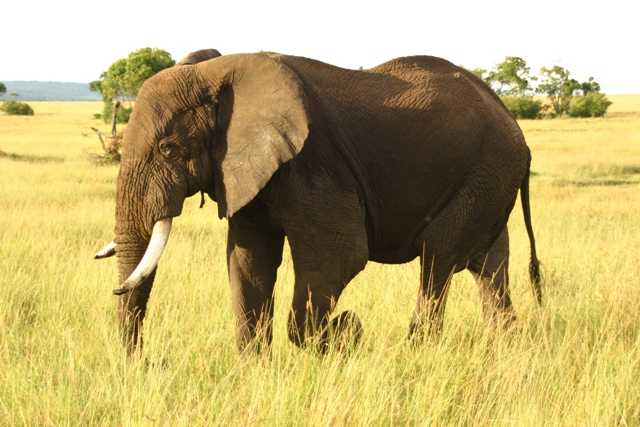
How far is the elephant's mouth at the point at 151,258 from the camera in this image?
13.4ft

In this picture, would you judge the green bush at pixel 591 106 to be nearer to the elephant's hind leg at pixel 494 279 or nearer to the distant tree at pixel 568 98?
the distant tree at pixel 568 98

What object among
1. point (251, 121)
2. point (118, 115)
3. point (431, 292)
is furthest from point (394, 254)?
point (118, 115)

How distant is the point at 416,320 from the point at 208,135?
1.71 m

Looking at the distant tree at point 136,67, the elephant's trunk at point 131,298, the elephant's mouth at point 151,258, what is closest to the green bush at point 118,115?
the distant tree at point 136,67

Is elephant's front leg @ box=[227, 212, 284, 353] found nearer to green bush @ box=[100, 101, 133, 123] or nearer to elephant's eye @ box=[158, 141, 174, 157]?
elephant's eye @ box=[158, 141, 174, 157]

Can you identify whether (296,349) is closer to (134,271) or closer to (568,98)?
(134,271)

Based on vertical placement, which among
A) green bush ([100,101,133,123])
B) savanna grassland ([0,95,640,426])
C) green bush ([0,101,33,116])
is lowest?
green bush ([0,101,33,116])

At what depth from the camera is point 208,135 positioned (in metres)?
4.32

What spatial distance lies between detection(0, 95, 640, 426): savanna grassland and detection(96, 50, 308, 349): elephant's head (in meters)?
0.64

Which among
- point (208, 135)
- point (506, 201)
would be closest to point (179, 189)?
point (208, 135)

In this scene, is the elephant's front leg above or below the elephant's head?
below

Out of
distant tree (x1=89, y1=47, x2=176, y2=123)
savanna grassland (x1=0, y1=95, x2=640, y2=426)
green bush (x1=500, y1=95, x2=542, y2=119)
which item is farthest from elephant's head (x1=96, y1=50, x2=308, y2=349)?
green bush (x1=500, y1=95, x2=542, y2=119)

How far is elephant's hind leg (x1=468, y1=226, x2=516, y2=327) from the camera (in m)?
5.56

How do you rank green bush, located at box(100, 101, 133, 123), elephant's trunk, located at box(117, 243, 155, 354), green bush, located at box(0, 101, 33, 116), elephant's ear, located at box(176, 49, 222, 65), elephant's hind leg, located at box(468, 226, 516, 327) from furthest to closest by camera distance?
green bush, located at box(0, 101, 33, 116) → green bush, located at box(100, 101, 133, 123) → elephant's hind leg, located at box(468, 226, 516, 327) → elephant's ear, located at box(176, 49, 222, 65) → elephant's trunk, located at box(117, 243, 155, 354)
